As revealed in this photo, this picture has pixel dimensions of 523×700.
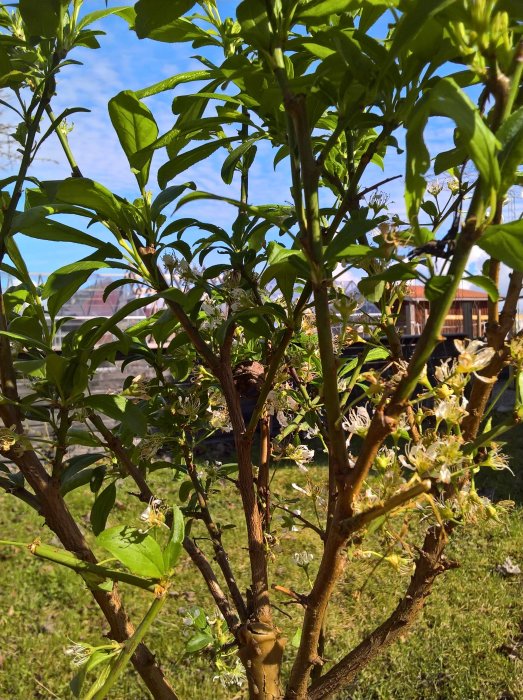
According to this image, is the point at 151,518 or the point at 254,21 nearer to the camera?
the point at 254,21

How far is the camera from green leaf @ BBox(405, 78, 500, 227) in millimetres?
308

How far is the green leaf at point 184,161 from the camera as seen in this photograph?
23.2 inches

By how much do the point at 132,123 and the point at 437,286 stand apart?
1.17 ft

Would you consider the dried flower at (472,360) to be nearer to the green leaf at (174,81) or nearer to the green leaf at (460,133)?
the green leaf at (460,133)

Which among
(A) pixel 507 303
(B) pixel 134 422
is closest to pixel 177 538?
(B) pixel 134 422

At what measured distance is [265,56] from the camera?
479mm

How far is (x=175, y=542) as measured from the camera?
583 mm

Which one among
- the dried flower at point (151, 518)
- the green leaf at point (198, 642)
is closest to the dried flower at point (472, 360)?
the dried flower at point (151, 518)

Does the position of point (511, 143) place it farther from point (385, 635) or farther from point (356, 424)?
point (385, 635)

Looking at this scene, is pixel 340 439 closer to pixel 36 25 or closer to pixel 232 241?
pixel 232 241

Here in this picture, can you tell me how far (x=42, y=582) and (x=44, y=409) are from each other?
2323 millimetres

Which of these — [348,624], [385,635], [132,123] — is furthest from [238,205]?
[348,624]

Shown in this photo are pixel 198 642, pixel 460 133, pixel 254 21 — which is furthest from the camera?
pixel 198 642

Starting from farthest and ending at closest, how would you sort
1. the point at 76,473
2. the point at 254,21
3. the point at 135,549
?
the point at 76,473, the point at 135,549, the point at 254,21
